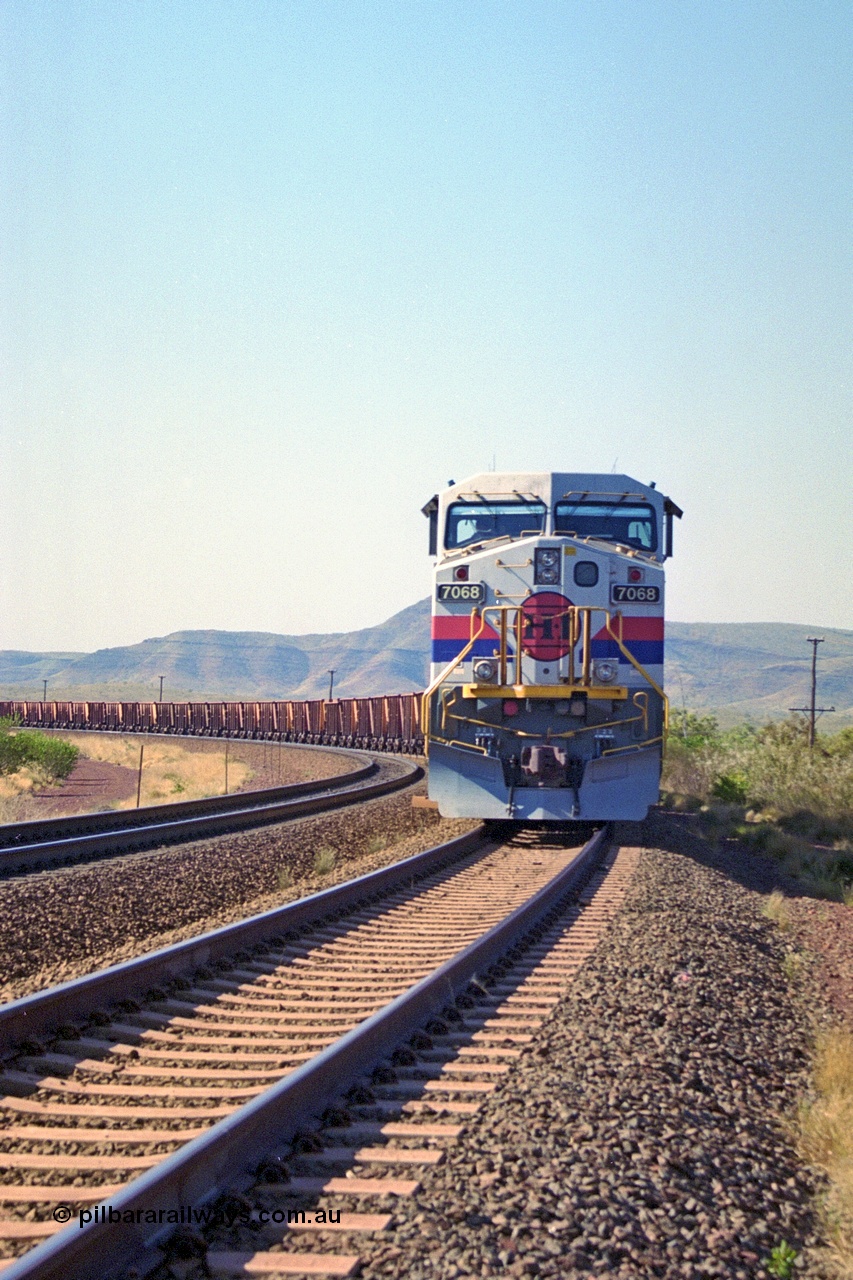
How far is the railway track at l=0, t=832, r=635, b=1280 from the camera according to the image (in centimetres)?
344

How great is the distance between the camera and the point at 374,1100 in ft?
15.1

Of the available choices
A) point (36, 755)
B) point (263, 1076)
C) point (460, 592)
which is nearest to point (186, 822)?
point (460, 592)

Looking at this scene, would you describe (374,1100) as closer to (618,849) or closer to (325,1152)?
(325,1152)

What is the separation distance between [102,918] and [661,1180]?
5.81 meters

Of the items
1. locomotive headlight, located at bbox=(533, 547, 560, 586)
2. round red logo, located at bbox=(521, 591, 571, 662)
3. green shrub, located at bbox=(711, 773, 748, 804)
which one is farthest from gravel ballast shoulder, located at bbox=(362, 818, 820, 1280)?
green shrub, located at bbox=(711, 773, 748, 804)

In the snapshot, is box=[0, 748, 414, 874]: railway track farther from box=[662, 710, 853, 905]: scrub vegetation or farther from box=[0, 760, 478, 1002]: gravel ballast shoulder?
box=[662, 710, 853, 905]: scrub vegetation

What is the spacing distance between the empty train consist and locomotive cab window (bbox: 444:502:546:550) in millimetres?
41

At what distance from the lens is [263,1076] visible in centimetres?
483

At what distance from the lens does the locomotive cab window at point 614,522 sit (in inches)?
539

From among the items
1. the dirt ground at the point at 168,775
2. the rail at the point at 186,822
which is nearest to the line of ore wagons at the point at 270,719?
the dirt ground at the point at 168,775

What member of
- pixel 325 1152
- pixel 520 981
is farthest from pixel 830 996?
pixel 325 1152

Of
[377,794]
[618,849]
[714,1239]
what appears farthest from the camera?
[377,794]

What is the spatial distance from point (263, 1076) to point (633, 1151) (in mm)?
1616

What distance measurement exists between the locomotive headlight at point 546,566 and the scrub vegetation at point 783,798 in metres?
4.55
